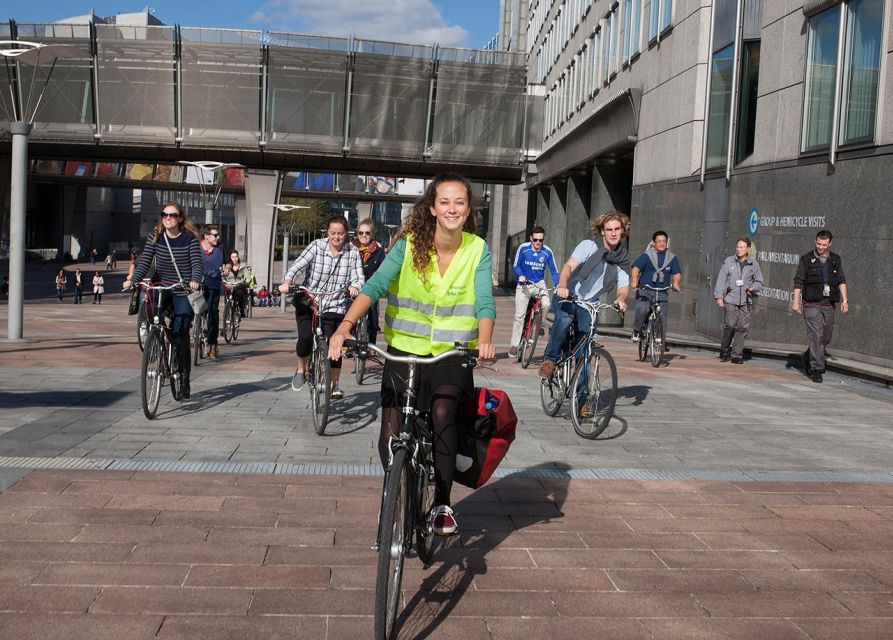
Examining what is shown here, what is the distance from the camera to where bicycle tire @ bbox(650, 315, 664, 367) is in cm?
1376

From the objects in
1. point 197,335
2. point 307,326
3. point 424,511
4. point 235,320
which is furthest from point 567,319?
point 235,320

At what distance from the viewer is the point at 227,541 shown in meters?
4.83

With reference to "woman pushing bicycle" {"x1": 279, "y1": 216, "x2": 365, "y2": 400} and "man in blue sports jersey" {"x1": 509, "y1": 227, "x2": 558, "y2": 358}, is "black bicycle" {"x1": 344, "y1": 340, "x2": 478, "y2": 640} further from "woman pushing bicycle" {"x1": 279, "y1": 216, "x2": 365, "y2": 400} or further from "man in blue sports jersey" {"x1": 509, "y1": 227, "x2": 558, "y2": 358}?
"man in blue sports jersey" {"x1": 509, "y1": 227, "x2": 558, "y2": 358}

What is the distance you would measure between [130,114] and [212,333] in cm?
2614

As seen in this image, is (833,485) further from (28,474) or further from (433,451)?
(28,474)

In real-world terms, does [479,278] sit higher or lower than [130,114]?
lower

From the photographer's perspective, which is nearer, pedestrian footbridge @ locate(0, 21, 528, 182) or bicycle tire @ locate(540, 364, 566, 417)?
bicycle tire @ locate(540, 364, 566, 417)

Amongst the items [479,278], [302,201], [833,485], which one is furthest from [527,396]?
[302,201]

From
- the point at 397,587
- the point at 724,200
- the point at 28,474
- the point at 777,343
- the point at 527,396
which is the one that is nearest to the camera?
the point at 397,587

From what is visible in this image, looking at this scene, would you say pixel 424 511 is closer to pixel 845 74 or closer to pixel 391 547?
pixel 391 547

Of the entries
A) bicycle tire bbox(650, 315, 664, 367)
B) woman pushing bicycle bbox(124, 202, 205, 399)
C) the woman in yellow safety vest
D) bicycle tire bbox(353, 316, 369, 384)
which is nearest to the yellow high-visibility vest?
the woman in yellow safety vest

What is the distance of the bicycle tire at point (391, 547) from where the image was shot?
11.3 feet

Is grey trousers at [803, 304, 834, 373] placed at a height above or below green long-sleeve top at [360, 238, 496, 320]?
below

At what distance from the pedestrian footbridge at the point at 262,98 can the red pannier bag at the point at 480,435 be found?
34351 mm
